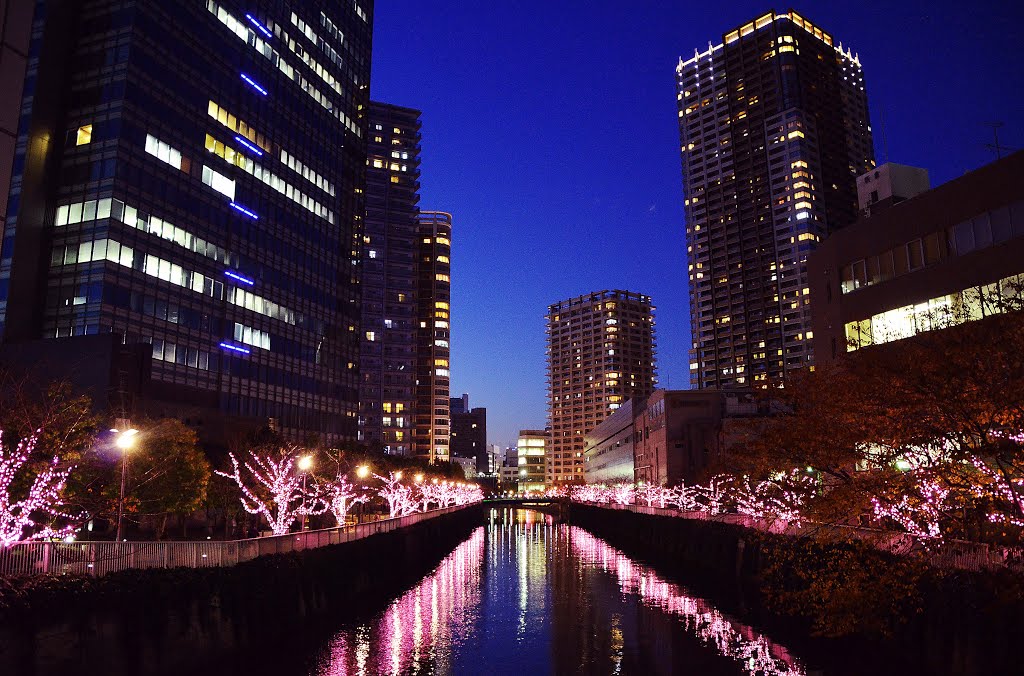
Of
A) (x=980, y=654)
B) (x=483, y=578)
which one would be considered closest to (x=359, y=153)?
(x=483, y=578)

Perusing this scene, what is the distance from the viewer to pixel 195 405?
3433 inches

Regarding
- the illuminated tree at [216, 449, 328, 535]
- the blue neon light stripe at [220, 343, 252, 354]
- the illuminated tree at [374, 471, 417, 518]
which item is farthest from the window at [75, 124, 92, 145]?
the illuminated tree at [374, 471, 417, 518]

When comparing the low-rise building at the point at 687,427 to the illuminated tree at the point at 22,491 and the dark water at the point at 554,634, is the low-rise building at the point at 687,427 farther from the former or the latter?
the illuminated tree at the point at 22,491

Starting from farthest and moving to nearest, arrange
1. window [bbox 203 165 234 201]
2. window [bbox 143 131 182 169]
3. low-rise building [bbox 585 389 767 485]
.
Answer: low-rise building [bbox 585 389 767 485], window [bbox 203 165 234 201], window [bbox 143 131 182 169]

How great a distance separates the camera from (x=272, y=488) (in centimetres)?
4969

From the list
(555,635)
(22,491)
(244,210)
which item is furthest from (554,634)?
(244,210)

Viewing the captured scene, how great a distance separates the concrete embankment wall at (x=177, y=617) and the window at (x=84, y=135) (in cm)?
6230

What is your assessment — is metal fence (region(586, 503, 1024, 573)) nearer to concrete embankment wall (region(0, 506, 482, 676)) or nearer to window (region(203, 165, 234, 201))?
concrete embankment wall (region(0, 506, 482, 676))

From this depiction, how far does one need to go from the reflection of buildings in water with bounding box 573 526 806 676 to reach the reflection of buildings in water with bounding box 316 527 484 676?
7.35m

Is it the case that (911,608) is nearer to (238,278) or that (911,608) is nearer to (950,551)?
(950,551)

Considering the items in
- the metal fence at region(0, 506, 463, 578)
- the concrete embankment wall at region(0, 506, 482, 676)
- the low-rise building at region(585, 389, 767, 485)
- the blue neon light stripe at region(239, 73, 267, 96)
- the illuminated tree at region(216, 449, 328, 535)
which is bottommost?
the concrete embankment wall at region(0, 506, 482, 676)

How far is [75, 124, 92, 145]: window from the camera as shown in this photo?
83.1 metres

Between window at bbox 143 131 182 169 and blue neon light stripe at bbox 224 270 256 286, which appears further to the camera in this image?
blue neon light stripe at bbox 224 270 256 286

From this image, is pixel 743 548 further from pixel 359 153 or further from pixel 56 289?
pixel 359 153
